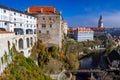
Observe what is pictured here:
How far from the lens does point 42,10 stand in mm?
46344

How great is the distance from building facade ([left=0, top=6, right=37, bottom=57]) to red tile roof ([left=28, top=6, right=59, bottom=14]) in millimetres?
2738

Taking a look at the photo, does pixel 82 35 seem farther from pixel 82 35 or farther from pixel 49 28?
pixel 49 28

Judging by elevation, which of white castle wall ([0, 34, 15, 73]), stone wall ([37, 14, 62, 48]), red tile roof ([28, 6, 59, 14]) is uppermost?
red tile roof ([28, 6, 59, 14])

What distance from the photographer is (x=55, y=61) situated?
138ft

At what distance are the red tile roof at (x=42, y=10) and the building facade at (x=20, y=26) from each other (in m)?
2.74

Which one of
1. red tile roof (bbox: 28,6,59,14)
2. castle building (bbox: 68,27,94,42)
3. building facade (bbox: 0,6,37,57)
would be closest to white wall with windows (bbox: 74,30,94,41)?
castle building (bbox: 68,27,94,42)

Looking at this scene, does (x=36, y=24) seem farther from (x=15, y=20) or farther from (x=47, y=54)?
(x=15, y=20)

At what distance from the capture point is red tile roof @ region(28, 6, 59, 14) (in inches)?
1805

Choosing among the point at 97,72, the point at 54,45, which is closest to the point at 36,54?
the point at 54,45

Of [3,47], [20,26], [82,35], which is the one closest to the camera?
[3,47]

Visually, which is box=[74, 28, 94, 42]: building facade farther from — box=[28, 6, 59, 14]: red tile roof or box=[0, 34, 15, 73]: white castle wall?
box=[0, 34, 15, 73]: white castle wall

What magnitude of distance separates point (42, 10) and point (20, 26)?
1029 cm

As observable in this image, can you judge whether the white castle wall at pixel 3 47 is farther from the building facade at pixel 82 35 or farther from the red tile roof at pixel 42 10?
the building facade at pixel 82 35

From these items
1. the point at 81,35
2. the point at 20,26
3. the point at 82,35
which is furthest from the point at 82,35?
the point at 20,26
